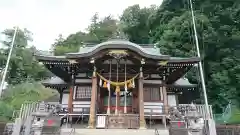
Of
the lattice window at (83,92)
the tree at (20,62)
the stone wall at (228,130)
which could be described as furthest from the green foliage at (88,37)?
the stone wall at (228,130)

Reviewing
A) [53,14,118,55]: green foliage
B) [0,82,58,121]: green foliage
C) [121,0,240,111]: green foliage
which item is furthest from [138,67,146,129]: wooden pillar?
[53,14,118,55]: green foliage

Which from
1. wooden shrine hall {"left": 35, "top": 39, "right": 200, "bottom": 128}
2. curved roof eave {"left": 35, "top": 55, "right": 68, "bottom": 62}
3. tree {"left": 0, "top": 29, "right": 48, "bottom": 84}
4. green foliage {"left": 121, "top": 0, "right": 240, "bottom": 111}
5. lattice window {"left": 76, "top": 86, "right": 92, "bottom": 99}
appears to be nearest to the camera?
wooden shrine hall {"left": 35, "top": 39, "right": 200, "bottom": 128}

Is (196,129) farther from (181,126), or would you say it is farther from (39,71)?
(39,71)

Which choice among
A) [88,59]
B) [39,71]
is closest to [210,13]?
[88,59]

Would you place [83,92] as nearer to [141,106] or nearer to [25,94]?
[141,106]

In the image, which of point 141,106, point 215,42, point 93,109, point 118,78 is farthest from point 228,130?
point 215,42

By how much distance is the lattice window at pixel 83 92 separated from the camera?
45.5 feet

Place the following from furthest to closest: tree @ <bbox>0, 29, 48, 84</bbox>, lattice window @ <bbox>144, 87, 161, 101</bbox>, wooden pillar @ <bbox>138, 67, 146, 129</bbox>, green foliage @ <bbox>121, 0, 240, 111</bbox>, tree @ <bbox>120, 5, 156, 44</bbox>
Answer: tree @ <bbox>120, 5, 156, 44</bbox> → tree @ <bbox>0, 29, 48, 84</bbox> → green foliage @ <bbox>121, 0, 240, 111</bbox> → lattice window @ <bbox>144, 87, 161, 101</bbox> → wooden pillar @ <bbox>138, 67, 146, 129</bbox>

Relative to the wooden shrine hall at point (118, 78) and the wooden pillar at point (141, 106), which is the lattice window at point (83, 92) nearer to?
the wooden shrine hall at point (118, 78)

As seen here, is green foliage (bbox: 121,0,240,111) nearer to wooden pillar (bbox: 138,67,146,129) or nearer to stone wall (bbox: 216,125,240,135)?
stone wall (bbox: 216,125,240,135)

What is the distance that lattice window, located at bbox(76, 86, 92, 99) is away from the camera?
45.5ft

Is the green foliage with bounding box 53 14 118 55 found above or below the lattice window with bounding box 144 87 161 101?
above

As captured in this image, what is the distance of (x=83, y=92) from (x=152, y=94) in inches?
167

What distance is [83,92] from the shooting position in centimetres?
1398
